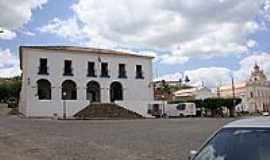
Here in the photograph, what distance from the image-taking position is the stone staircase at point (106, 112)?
5071 centimetres

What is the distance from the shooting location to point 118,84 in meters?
61.1

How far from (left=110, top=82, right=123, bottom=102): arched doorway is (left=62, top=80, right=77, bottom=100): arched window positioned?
567cm

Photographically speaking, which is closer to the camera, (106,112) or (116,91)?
(106,112)

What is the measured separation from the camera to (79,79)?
188 ft

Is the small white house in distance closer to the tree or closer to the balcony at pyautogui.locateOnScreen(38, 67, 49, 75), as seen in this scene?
the balcony at pyautogui.locateOnScreen(38, 67, 49, 75)

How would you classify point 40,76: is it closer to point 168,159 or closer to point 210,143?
point 168,159

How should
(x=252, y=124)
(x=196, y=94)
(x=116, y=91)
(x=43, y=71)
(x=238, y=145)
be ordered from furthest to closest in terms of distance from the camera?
(x=196, y=94) → (x=116, y=91) → (x=43, y=71) → (x=252, y=124) → (x=238, y=145)

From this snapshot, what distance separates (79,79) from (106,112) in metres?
8.03

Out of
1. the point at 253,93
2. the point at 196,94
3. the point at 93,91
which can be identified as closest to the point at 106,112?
the point at 93,91

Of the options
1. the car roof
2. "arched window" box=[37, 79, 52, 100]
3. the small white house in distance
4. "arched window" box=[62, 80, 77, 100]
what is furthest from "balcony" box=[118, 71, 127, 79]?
the car roof

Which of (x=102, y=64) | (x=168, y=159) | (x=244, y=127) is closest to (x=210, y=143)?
(x=244, y=127)

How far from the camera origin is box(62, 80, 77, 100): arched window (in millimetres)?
56844

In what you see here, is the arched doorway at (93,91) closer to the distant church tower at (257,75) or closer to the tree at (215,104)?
the tree at (215,104)

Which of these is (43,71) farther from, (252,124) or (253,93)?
(253,93)
